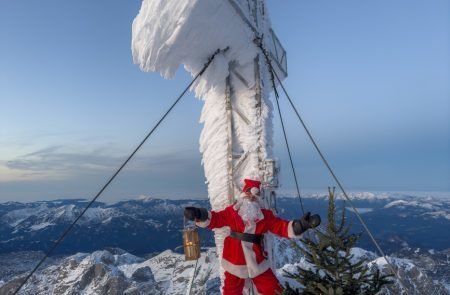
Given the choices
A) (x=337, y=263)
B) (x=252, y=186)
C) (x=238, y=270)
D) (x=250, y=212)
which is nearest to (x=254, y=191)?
(x=252, y=186)

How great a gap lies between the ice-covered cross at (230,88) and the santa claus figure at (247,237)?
33 cm

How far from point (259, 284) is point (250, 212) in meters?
0.94

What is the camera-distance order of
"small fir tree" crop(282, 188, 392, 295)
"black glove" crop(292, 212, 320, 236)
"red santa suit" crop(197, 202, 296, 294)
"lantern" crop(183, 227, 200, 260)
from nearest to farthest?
"small fir tree" crop(282, 188, 392, 295), "black glove" crop(292, 212, 320, 236), "red santa suit" crop(197, 202, 296, 294), "lantern" crop(183, 227, 200, 260)

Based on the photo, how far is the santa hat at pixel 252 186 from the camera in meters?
4.04

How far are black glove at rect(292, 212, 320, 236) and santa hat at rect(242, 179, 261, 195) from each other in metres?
0.61

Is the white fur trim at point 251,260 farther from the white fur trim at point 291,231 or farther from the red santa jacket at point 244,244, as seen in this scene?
the white fur trim at point 291,231

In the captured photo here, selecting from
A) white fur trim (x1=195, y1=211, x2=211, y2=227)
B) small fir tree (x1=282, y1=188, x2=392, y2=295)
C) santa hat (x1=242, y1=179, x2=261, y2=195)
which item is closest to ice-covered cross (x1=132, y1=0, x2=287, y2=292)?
santa hat (x1=242, y1=179, x2=261, y2=195)

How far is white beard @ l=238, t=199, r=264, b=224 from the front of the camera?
3.99 metres

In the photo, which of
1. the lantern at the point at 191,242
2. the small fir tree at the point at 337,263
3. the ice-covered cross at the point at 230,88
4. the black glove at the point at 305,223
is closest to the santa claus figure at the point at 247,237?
the black glove at the point at 305,223

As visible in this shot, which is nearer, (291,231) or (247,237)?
(291,231)

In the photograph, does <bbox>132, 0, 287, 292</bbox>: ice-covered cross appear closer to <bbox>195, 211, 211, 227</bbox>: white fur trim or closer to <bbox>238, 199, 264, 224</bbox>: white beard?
<bbox>238, 199, 264, 224</bbox>: white beard

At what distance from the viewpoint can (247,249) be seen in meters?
4.01

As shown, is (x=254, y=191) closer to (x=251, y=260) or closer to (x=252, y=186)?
(x=252, y=186)

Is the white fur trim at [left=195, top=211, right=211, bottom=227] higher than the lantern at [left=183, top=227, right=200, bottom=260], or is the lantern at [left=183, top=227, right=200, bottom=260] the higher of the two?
the white fur trim at [left=195, top=211, right=211, bottom=227]
